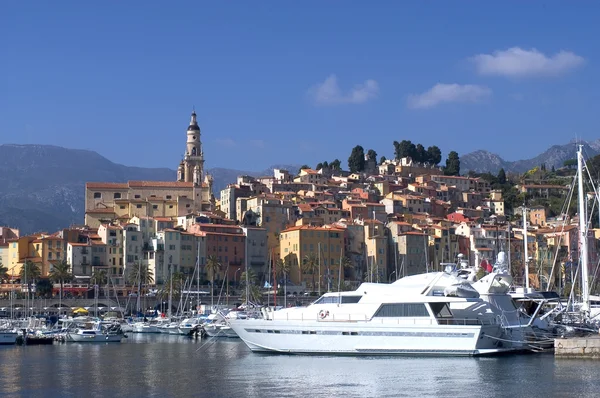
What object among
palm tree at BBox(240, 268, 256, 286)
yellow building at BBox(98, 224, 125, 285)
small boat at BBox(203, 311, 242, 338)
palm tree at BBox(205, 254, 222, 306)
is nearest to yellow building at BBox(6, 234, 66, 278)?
yellow building at BBox(98, 224, 125, 285)

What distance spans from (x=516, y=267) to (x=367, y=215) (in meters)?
29.1

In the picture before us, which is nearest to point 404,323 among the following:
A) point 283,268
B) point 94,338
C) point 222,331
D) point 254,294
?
point 222,331

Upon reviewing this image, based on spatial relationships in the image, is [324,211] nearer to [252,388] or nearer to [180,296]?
[180,296]

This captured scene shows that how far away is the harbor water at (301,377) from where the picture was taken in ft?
118

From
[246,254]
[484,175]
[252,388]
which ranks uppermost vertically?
[484,175]

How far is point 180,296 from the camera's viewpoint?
9975 cm

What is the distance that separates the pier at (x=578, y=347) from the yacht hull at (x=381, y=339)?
3.64 m

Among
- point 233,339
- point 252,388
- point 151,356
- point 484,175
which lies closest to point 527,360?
point 252,388

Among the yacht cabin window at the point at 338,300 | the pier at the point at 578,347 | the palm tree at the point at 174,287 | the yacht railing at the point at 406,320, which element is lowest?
the pier at the point at 578,347

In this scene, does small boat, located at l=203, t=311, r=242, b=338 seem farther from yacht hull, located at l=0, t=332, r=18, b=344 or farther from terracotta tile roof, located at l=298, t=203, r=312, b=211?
terracotta tile roof, located at l=298, t=203, r=312, b=211

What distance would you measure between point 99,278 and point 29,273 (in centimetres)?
691

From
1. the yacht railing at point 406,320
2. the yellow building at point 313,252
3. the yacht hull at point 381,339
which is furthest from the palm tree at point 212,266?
the yacht railing at point 406,320

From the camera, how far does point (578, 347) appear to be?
42500 mm

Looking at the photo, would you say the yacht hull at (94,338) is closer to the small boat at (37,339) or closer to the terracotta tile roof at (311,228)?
the small boat at (37,339)
